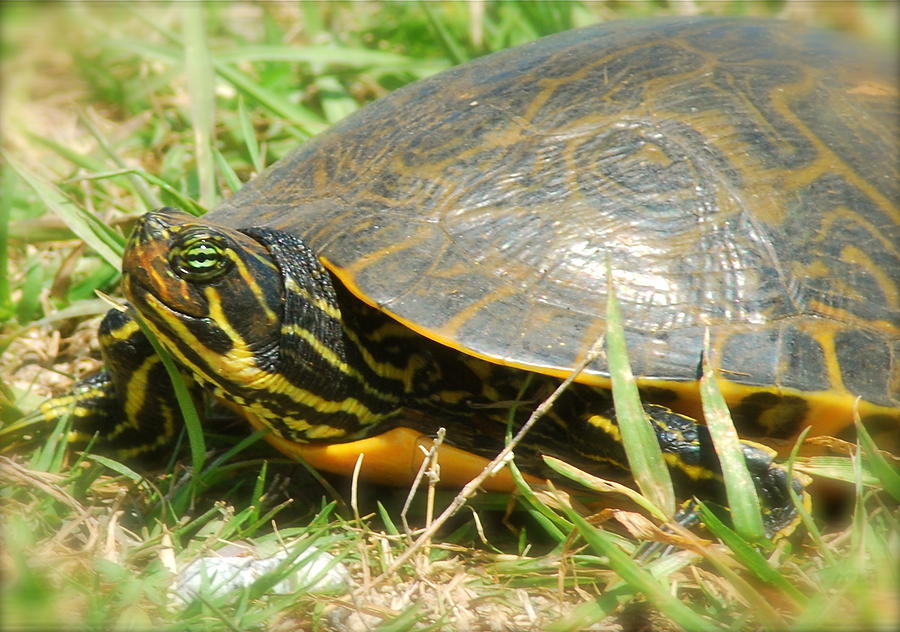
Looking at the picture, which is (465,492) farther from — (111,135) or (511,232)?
(111,135)

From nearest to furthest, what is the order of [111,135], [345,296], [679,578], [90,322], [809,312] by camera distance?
1. [679,578]
2. [809,312]
3. [345,296]
4. [90,322]
5. [111,135]

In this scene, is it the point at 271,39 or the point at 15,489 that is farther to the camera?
the point at 271,39

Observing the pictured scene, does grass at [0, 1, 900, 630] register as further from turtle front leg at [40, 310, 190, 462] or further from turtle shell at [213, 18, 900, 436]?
turtle shell at [213, 18, 900, 436]

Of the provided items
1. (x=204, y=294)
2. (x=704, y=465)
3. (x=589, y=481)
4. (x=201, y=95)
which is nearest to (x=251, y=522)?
(x=204, y=294)

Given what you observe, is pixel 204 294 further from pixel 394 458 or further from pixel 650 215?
pixel 650 215

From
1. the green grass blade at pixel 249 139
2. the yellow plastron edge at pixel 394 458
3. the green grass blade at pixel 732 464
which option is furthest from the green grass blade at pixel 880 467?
the green grass blade at pixel 249 139

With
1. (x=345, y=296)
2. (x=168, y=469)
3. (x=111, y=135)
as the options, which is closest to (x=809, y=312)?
(x=345, y=296)

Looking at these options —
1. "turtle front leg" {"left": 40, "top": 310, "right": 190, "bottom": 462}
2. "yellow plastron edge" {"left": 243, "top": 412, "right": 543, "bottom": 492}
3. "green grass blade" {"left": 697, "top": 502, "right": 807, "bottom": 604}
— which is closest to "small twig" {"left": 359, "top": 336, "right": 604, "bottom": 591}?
"yellow plastron edge" {"left": 243, "top": 412, "right": 543, "bottom": 492}
